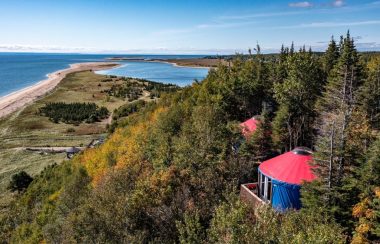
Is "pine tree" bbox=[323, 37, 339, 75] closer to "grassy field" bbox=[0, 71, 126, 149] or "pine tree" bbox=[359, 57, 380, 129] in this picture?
"pine tree" bbox=[359, 57, 380, 129]

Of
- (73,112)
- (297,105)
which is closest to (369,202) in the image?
(297,105)

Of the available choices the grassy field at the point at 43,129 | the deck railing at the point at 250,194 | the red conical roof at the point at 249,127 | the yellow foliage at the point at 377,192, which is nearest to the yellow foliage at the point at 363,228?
the yellow foliage at the point at 377,192

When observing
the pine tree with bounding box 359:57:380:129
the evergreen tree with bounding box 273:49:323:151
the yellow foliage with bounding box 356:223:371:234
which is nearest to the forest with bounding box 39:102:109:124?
the evergreen tree with bounding box 273:49:323:151

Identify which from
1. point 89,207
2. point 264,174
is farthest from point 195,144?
point 89,207

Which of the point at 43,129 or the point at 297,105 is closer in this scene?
the point at 297,105

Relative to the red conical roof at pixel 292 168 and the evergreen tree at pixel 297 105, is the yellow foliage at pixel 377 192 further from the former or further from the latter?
the evergreen tree at pixel 297 105

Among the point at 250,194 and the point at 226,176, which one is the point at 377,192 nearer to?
the point at 250,194
